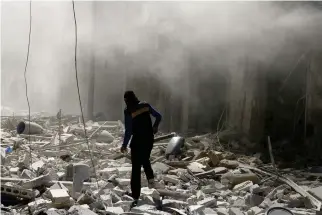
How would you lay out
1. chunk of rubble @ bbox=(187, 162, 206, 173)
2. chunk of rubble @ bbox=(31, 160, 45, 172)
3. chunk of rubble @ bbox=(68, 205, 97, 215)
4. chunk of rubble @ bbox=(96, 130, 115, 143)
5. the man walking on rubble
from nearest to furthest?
1. chunk of rubble @ bbox=(68, 205, 97, 215)
2. the man walking on rubble
3. chunk of rubble @ bbox=(31, 160, 45, 172)
4. chunk of rubble @ bbox=(187, 162, 206, 173)
5. chunk of rubble @ bbox=(96, 130, 115, 143)

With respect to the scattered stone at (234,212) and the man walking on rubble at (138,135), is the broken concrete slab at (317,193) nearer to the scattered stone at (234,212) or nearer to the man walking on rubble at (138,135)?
the scattered stone at (234,212)

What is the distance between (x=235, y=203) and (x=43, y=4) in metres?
10.8

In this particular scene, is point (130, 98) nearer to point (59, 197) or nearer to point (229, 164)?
point (59, 197)

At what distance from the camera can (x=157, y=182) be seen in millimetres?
5414

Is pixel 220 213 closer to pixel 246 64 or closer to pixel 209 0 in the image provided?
pixel 246 64

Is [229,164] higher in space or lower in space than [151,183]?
lower

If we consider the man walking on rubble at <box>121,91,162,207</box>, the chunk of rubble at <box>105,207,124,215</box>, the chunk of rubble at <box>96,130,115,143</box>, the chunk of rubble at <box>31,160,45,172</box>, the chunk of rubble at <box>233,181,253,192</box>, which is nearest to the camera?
the chunk of rubble at <box>105,207,124,215</box>

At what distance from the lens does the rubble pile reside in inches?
169

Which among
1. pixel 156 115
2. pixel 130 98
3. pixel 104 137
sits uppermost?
pixel 130 98

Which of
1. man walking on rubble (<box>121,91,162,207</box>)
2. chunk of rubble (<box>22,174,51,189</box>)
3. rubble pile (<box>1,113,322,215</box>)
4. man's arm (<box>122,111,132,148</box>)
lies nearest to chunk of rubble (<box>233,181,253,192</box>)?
rubble pile (<box>1,113,322,215</box>)

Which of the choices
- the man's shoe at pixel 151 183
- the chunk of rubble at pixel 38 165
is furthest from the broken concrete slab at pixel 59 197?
the chunk of rubble at pixel 38 165

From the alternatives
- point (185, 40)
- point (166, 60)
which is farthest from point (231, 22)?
point (166, 60)

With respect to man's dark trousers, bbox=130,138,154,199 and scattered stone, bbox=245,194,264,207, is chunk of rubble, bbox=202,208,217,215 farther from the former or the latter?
man's dark trousers, bbox=130,138,154,199

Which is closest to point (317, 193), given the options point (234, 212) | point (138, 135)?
point (234, 212)
